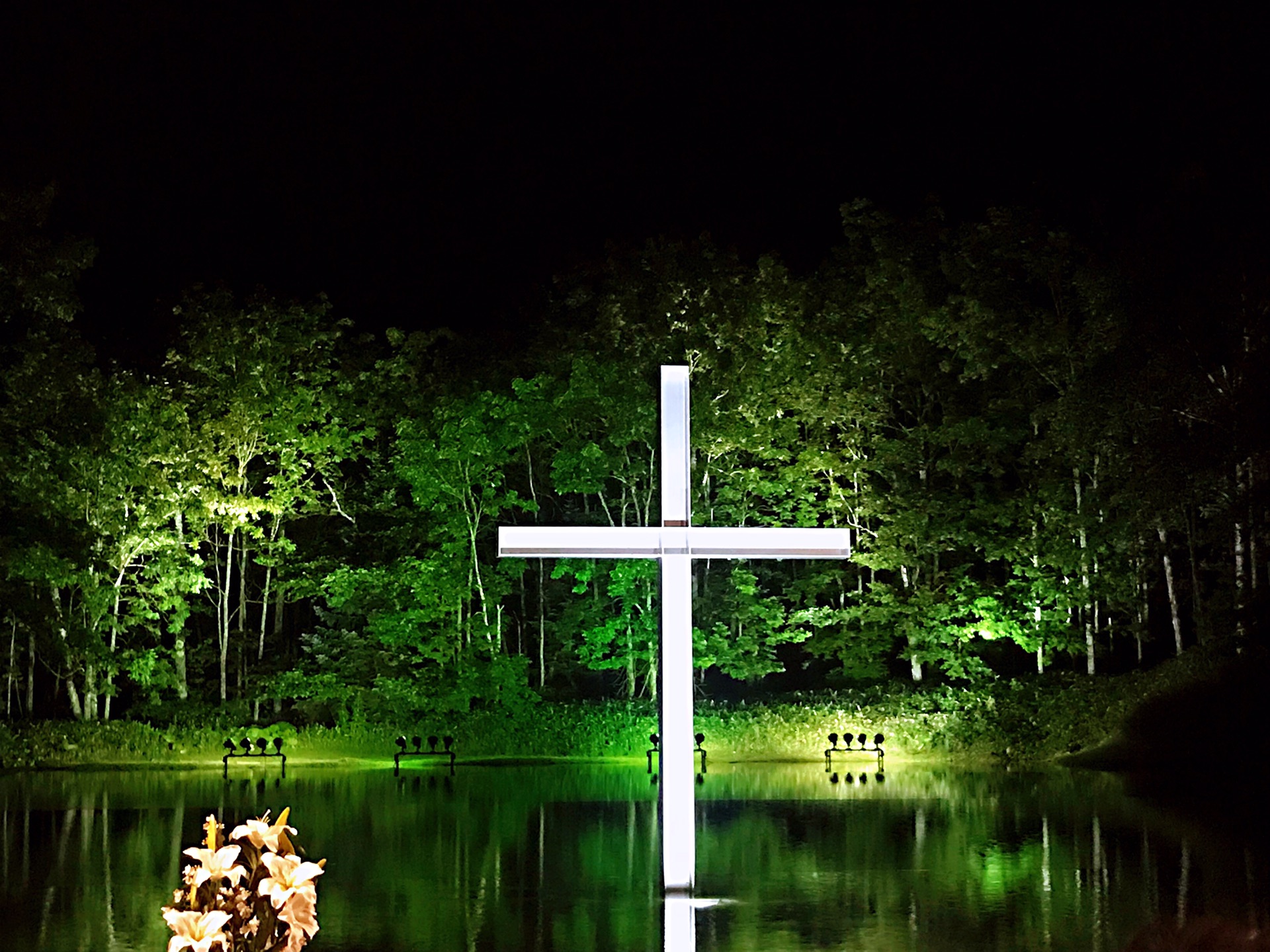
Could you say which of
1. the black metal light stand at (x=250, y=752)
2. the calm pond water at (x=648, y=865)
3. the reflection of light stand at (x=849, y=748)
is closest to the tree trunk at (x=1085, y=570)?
the reflection of light stand at (x=849, y=748)

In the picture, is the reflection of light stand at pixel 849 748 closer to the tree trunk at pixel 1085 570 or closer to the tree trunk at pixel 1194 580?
the tree trunk at pixel 1085 570

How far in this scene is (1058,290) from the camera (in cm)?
2719

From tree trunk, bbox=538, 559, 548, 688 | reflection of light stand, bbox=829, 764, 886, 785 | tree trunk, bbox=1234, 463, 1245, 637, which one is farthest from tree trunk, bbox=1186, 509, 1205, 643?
tree trunk, bbox=538, 559, 548, 688

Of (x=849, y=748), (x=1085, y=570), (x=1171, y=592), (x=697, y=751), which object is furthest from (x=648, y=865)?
(x=1171, y=592)

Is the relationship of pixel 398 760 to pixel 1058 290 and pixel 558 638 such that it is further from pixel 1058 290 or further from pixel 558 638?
pixel 1058 290

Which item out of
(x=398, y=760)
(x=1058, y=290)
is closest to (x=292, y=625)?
(x=398, y=760)

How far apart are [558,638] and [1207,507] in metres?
12.2

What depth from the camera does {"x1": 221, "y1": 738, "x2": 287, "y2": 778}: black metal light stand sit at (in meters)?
23.0

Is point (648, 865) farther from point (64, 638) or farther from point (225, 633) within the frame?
point (225, 633)

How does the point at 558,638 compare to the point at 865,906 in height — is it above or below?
above

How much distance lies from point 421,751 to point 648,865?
14955 millimetres

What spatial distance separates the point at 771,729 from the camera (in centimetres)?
2630

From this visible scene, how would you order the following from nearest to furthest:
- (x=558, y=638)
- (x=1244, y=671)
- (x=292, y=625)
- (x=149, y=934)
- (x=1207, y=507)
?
1. (x=149, y=934)
2. (x=1244, y=671)
3. (x=1207, y=507)
4. (x=558, y=638)
5. (x=292, y=625)

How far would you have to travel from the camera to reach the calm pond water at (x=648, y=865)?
8547mm
